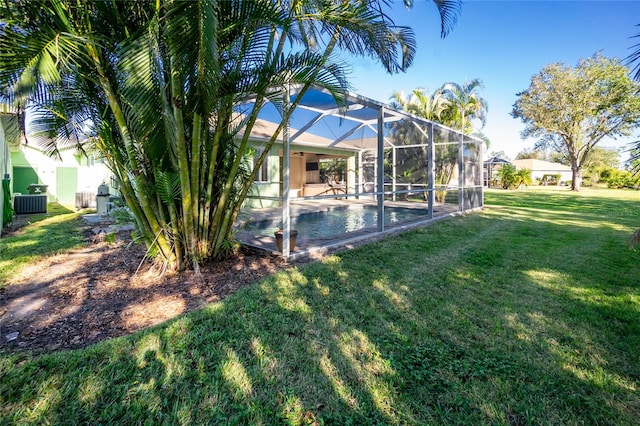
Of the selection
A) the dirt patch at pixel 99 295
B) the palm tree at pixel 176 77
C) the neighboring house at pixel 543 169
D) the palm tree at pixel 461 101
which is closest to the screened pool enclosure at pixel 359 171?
the dirt patch at pixel 99 295

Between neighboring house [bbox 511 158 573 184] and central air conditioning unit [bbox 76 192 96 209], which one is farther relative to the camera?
neighboring house [bbox 511 158 573 184]

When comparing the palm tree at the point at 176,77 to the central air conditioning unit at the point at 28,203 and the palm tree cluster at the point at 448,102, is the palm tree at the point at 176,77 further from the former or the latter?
the palm tree cluster at the point at 448,102

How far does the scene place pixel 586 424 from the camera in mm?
1947

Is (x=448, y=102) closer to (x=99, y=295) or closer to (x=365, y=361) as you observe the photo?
(x=365, y=361)

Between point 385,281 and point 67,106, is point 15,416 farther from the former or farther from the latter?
point 67,106

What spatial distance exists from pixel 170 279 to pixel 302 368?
8.58ft

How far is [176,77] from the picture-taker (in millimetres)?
3334

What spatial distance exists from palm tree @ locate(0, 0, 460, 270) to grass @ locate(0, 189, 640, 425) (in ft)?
5.04

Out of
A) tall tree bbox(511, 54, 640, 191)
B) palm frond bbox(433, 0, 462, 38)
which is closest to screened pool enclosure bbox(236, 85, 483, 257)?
palm frond bbox(433, 0, 462, 38)

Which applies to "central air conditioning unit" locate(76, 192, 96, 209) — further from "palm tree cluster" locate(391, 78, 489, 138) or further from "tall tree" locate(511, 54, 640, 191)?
"tall tree" locate(511, 54, 640, 191)

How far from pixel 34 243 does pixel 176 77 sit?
18.0 ft

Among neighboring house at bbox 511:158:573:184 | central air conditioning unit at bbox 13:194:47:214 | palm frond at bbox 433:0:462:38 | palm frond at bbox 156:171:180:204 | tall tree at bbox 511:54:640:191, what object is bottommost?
central air conditioning unit at bbox 13:194:47:214

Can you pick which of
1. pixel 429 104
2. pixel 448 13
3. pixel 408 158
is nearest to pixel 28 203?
pixel 448 13

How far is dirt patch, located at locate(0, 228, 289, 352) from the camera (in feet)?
9.57
